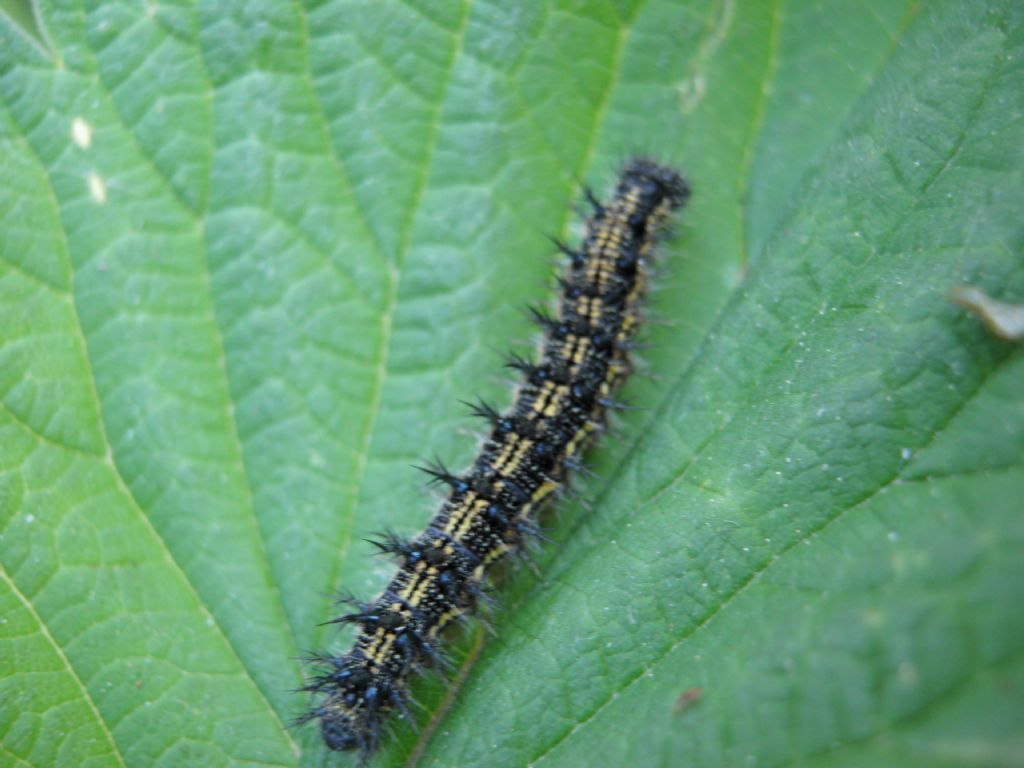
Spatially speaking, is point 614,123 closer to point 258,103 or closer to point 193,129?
point 258,103

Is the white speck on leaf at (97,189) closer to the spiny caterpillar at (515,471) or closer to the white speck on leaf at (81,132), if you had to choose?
the white speck on leaf at (81,132)

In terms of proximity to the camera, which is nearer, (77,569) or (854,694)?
(854,694)

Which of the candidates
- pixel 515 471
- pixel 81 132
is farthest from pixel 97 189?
pixel 515 471

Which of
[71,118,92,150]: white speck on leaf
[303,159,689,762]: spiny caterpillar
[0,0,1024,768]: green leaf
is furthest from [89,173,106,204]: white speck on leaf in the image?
[303,159,689,762]: spiny caterpillar

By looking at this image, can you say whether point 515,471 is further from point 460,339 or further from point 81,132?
point 81,132

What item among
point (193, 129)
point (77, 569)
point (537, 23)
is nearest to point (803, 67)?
point (537, 23)

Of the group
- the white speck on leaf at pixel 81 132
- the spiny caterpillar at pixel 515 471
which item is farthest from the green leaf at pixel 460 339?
the spiny caterpillar at pixel 515 471
